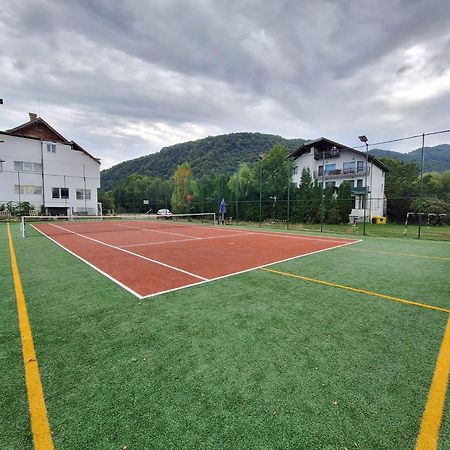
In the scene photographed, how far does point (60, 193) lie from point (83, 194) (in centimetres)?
267

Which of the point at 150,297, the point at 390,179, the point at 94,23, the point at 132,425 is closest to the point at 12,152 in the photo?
the point at 94,23

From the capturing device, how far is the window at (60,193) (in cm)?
3219

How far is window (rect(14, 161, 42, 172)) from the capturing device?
97.3 ft

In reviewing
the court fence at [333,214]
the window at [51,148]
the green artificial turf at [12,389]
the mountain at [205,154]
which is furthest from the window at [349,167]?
the window at [51,148]

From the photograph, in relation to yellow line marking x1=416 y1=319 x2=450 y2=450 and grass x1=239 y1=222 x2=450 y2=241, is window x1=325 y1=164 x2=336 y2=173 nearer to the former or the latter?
grass x1=239 y1=222 x2=450 y2=241

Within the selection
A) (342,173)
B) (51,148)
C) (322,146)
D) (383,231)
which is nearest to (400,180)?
(342,173)

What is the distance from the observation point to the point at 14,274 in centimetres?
586

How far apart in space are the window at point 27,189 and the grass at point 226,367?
106 ft

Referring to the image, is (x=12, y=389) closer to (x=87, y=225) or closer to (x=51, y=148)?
(x=87, y=225)

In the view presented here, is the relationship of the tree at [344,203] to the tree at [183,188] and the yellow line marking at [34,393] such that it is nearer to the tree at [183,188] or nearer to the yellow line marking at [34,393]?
the tree at [183,188]

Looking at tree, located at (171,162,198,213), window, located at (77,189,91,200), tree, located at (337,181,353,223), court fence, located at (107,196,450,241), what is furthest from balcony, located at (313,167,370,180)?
window, located at (77,189,91,200)

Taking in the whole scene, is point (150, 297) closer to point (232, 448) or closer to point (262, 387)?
point (262, 387)

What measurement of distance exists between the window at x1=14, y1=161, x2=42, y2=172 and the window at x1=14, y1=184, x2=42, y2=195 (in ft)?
6.03

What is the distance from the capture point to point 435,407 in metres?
2.00
